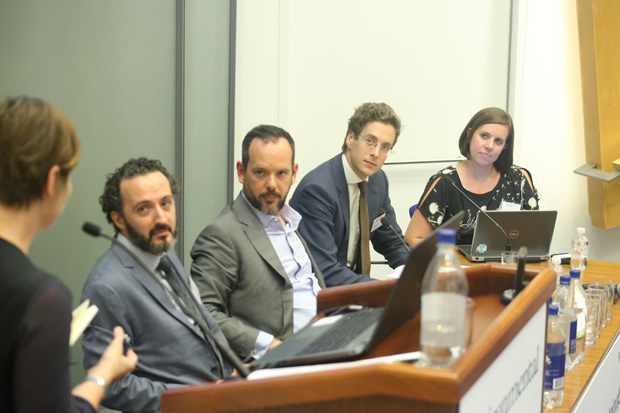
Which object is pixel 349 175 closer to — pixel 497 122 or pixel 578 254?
pixel 497 122

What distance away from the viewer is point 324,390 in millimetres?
985

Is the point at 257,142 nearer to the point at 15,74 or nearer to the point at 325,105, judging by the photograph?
the point at 15,74

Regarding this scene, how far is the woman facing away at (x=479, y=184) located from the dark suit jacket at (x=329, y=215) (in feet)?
1.57

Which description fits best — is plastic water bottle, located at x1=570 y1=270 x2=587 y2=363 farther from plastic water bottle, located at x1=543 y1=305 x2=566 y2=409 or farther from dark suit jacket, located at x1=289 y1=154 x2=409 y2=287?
dark suit jacket, located at x1=289 y1=154 x2=409 y2=287

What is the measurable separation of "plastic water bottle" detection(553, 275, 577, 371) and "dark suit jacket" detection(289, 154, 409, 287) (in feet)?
3.28

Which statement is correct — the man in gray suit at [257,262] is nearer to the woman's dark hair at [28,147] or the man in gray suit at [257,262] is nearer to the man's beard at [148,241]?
the man's beard at [148,241]

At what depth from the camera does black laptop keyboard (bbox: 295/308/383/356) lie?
1.17m

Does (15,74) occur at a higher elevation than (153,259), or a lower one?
higher

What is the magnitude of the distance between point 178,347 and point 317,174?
1386mm

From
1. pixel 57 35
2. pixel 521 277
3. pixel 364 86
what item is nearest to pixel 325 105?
pixel 364 86

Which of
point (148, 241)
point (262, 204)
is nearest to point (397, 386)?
point (148, 241)

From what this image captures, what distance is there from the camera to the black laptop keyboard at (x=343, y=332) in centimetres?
117

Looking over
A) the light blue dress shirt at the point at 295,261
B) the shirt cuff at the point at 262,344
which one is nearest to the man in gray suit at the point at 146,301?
the shirt cuff at the point at 262,344

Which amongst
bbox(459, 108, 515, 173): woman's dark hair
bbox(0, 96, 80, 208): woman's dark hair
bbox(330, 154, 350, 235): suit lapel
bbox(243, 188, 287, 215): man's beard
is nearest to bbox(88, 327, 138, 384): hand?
bbox(0, 96, 80, 208): woman's dark hair
